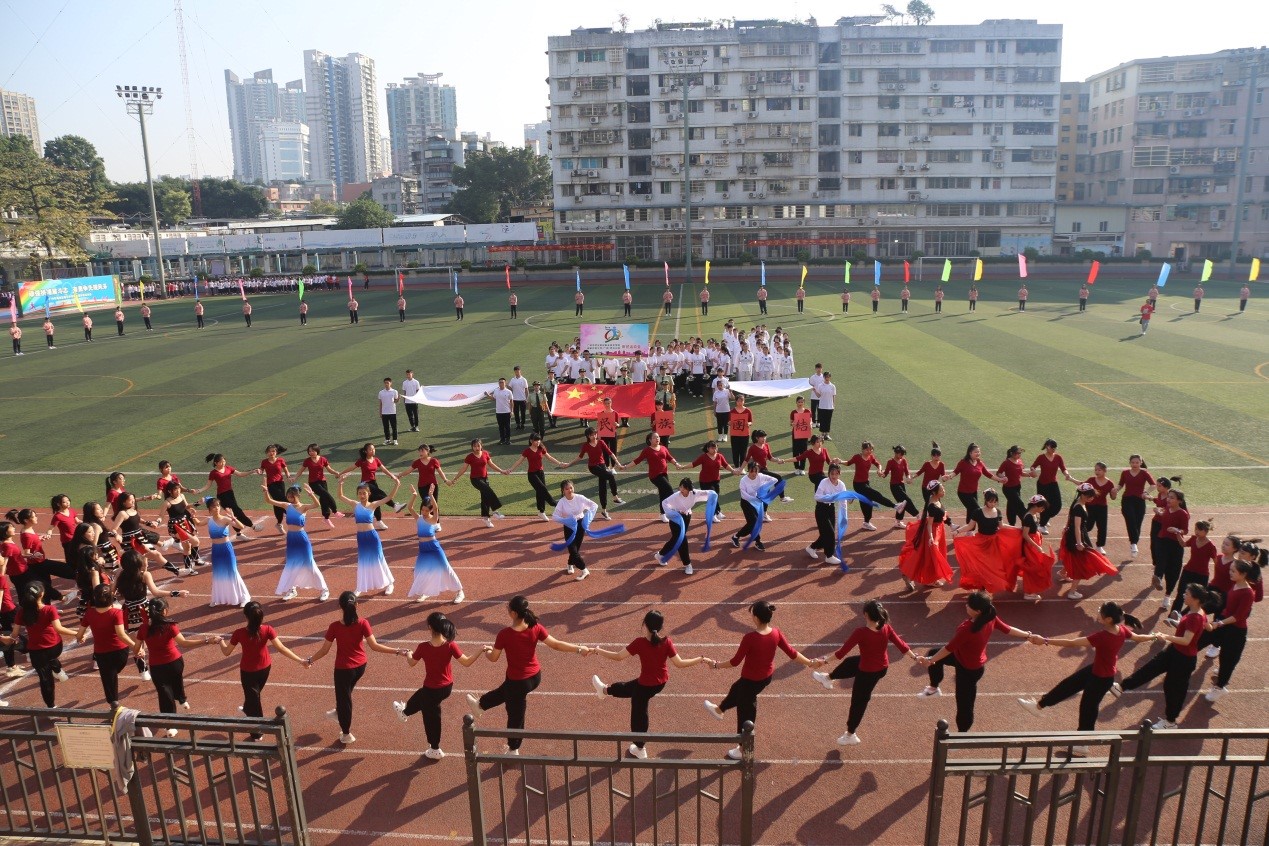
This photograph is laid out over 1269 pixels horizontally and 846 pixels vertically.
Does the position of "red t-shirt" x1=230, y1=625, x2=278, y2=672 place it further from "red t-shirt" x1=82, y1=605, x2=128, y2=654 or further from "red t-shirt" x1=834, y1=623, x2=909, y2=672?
"red t-shirt" x1=834, y1=623, x2=909, y2=672

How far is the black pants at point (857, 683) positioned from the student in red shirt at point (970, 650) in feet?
1.63

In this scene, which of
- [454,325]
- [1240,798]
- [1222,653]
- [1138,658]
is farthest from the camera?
[454,325]

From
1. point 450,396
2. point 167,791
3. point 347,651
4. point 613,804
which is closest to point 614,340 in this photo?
point 450,396

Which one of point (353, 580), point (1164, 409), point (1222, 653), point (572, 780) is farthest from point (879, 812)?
point (1164, 409)

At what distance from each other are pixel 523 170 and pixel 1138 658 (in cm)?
10578

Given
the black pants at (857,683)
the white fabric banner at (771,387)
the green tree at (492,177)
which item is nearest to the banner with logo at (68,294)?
the white fabric banner at (771,387)

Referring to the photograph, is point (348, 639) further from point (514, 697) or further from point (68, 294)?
point (68, 294)

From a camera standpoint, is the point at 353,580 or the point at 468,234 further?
the point at 468,234

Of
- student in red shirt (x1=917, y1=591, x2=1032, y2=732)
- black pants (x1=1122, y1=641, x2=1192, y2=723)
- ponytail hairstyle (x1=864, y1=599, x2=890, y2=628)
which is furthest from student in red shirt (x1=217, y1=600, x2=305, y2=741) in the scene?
black pants (x1=1122, y1=641, x2=1192, y2=723)

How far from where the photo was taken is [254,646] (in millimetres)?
8375

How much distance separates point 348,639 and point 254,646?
0.93 meters

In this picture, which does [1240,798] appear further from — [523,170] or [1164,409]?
[523,170]

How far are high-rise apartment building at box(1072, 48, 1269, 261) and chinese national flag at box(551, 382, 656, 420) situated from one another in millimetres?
85570

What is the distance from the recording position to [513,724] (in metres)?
8.27
